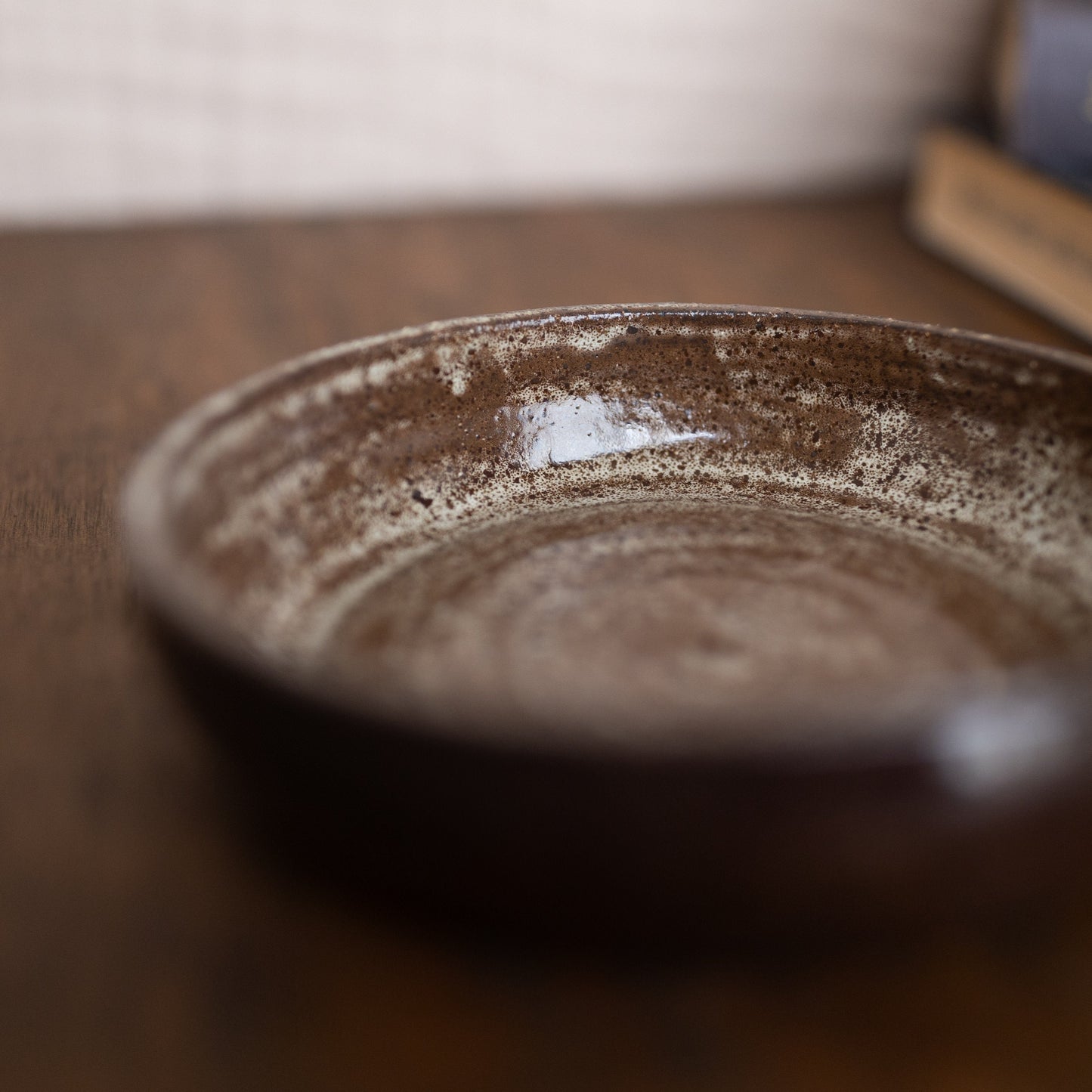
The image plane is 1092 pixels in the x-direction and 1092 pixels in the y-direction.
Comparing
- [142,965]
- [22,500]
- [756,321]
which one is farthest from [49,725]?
[756,321]

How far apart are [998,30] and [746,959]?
4.59ft

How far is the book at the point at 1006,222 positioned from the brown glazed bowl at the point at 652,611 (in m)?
0.51

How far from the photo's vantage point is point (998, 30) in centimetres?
140

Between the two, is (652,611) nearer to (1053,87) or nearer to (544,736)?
(544,736)

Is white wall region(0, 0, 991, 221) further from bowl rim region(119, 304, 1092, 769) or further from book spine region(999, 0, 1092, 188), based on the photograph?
bowl rim region(119, 304, 1092, 769)

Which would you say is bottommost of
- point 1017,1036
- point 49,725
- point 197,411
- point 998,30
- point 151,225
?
point 1017,1036

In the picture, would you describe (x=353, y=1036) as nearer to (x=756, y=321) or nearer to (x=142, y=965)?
(x=142, y=965)

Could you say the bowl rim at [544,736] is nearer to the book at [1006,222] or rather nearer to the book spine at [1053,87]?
the book at [1006,222]

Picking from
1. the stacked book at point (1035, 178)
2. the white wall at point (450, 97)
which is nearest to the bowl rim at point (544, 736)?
the stacked book at point (1035, 178)

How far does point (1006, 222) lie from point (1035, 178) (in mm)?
53

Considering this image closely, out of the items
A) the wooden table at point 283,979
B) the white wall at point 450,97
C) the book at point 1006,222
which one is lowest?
the wooden table at point 283,979

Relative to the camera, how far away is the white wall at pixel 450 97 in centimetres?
111

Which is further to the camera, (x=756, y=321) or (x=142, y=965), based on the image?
(x=756, y=321)

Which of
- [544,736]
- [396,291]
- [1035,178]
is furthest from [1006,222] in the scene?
[544,736]
